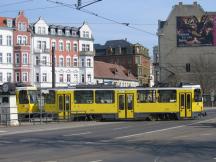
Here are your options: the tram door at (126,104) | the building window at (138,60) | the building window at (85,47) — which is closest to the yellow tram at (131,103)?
the tram door at (126,104)

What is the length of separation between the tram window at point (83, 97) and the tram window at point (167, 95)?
18.6 ft

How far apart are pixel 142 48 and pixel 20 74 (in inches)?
2665

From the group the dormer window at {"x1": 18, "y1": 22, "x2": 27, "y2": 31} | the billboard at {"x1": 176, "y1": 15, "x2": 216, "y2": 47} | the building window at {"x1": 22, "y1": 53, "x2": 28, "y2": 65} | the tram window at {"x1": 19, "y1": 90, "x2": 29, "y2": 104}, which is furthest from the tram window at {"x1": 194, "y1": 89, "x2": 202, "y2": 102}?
the billboard at {"x1": 176, "y1": 15, "x2": 216, "y2": 47}

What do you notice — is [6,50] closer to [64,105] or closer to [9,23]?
[9,23]

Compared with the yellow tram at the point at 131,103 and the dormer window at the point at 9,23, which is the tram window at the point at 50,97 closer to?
the yellow tram at the point at 131,103

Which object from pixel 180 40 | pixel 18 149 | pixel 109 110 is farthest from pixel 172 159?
pixel 180 40

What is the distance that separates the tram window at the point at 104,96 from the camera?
44.7 m

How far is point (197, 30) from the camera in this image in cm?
10431

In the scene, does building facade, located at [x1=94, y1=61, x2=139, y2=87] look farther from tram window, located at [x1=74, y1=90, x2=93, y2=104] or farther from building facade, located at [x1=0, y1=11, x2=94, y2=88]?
tram window, located at [x1=74, y1=90, x2=93, y2=104]

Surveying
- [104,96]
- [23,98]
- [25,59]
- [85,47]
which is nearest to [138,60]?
[85,47]

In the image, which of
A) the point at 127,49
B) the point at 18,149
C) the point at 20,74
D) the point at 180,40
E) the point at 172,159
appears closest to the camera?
the point at 172,159

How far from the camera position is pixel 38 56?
9756cm

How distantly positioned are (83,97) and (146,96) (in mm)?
5176

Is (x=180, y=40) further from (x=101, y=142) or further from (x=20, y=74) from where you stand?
(x=101, y=142)
